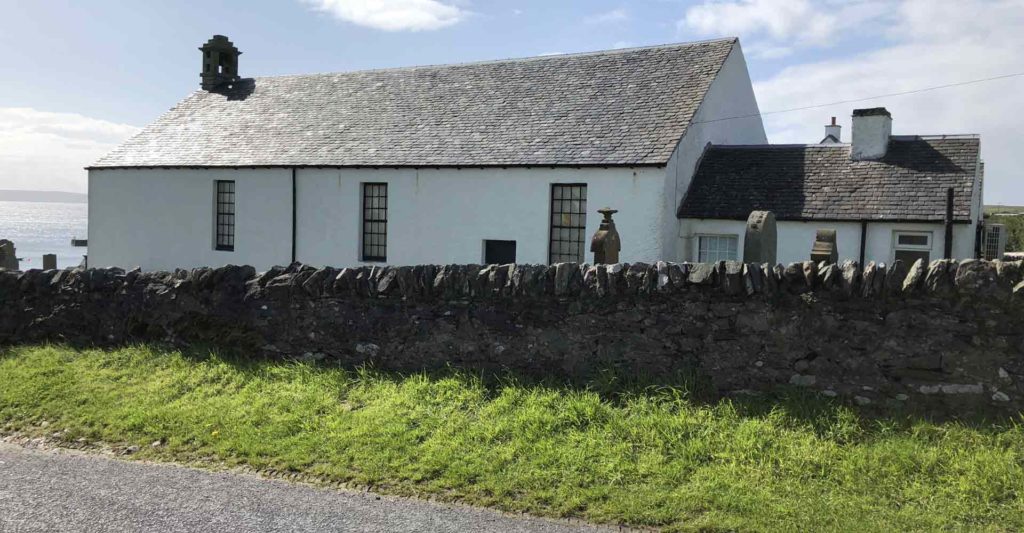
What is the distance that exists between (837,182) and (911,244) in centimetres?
239

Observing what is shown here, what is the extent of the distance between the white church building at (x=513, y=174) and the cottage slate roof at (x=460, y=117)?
0.07 meters

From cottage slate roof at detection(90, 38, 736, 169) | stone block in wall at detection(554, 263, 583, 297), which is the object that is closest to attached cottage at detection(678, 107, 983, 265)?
cottage slate roof at detection(90, 38, 736, 169)

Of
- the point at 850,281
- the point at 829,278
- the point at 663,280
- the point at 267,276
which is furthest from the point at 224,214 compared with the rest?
the point at 850,281

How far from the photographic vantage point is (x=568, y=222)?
1981 centimetres

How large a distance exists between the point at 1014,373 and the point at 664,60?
17.6 metres

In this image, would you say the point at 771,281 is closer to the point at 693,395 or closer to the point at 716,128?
the point at 693,395

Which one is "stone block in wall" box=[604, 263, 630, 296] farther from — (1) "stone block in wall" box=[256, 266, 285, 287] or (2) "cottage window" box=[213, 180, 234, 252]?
(2) "cottage window" box=[213, 180, 234, 252]

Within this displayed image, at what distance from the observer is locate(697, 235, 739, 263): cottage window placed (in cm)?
1911

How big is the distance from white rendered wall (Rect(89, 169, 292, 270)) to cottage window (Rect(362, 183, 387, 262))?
246cm

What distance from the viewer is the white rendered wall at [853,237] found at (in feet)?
56.4

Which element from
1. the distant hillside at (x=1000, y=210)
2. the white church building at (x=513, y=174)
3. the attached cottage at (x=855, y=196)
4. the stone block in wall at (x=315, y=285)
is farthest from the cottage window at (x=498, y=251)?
the distant hillside at (x=1000, y=210)

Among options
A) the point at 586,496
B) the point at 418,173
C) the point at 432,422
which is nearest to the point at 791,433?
the point at 586,496

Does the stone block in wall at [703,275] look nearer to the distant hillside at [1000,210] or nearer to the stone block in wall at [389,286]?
the stone block in wall at [389,286]

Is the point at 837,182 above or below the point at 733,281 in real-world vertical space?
above
